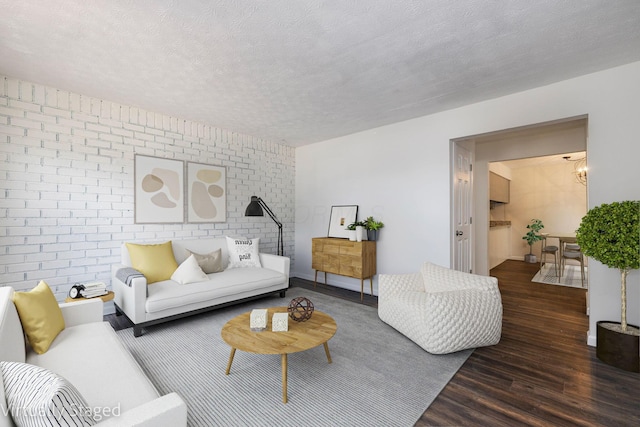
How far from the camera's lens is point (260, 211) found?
439cm

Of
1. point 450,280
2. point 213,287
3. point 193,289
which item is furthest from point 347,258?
point 193,289

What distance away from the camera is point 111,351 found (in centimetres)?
180

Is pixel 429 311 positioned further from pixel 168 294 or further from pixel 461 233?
pixel 168 294

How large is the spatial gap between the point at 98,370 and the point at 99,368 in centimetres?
3

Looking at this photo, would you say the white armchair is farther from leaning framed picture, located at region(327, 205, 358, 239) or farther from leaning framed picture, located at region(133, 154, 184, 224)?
leaning framed picture, located at region(133, 154, 184, 224)

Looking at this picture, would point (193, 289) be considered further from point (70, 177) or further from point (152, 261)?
point (70, 177)

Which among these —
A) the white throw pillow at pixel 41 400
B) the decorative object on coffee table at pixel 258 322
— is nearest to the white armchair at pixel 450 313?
the decorative object on coffee table at pixel 258 322

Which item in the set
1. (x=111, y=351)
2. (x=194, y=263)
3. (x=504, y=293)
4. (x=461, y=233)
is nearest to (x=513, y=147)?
(x=461, y=233)

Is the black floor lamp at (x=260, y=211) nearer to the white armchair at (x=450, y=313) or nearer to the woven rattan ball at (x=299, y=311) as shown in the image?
the woven rattan ball at (x=299, y=311)

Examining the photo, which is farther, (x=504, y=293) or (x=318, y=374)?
(x=504, y=293)

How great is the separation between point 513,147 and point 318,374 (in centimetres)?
467

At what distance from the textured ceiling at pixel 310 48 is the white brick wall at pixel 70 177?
0.30 m

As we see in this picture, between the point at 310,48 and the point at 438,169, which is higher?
the point at 310,48

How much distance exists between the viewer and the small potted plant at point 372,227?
4.32 meters
